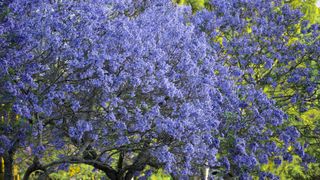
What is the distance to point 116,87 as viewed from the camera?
23.8 feet

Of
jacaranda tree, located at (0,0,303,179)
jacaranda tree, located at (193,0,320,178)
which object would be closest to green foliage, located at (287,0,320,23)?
jacaranda tree, located at (193,0,320,178)

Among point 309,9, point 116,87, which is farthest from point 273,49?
point 116,87

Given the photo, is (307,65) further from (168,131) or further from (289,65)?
(168,131)

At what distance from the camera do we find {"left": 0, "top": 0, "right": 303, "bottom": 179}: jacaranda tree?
6812mm

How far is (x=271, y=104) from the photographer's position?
10.0m

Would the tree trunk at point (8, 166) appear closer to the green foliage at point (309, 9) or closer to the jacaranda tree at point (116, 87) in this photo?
the jacaranda tree at point (116, 87)

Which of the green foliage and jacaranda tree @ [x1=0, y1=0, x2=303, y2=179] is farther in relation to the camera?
the green foliage

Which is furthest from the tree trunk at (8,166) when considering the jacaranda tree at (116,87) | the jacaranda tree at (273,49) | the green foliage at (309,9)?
the green foliage at (309,9)

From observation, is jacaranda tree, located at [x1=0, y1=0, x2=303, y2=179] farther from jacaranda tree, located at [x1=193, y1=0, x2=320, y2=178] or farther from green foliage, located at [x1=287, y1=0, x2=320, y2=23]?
green foliage, located at [x1=287, y1=0, x2=320, y2=23]

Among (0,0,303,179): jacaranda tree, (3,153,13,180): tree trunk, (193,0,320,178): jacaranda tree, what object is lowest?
(3,153,13,180): tree trunk

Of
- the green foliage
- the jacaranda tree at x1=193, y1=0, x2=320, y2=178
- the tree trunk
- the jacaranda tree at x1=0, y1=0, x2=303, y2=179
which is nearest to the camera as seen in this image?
the jacaranda tree at x1=0, y1=0, x2=303, y2=179

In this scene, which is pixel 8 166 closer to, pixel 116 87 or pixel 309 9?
pixel 116 87

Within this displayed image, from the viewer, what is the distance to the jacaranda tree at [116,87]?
22.4 feet

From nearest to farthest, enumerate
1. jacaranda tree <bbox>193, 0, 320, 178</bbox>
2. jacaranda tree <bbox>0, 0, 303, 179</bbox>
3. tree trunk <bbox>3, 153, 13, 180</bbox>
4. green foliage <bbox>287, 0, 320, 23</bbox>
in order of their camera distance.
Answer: jacaranda tree <bbox>0, 0, 303, 179</bbox> < tree trunk <bbox>3, 153, 13, 180</bbox> < jacaranda tree <bbox>193, 0, 320, 178</bbox> < green foliage <bbox>287, 0, 320, 23</bbox>
